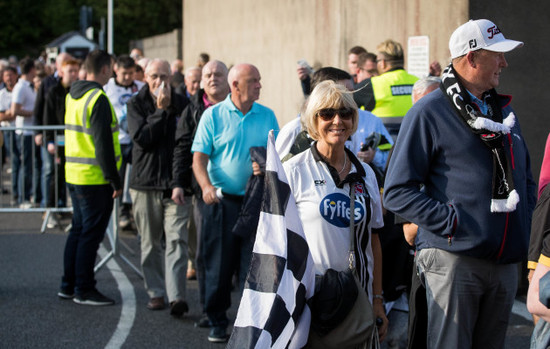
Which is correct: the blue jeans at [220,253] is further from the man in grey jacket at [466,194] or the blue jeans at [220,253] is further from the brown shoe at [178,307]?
the man in grey jacket at [466,194]

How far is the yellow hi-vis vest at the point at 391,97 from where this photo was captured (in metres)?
8.20

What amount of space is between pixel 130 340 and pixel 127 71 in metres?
5.05

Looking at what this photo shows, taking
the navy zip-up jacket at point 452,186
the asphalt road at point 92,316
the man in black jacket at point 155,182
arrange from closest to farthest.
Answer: the navy zip-up jacket at point 452,186
the asphalt road at point 92,316
the man in black jacket at point 155,182

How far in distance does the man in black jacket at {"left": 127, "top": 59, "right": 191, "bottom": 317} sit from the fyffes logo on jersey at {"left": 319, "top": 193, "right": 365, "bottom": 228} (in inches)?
143

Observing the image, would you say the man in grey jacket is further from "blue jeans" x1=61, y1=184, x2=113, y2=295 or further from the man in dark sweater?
the man in dark sweater

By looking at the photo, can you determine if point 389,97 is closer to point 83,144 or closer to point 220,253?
point 220,253

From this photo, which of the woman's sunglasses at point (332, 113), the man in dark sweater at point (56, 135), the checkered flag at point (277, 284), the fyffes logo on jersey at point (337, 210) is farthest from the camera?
the man in dark sweater at point (56, 135)

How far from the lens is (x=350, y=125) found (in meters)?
4.64

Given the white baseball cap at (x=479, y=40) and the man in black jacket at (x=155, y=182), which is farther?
the man in black jacket at (x=155, y=182)

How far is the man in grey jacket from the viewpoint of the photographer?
14.0 ft

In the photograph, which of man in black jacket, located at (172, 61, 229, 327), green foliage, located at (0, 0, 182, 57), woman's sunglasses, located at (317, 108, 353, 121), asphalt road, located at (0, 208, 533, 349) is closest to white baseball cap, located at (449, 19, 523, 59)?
woman's sunglasses, located at (317, 108, 353, 121)

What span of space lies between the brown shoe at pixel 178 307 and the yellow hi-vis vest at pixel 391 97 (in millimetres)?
2527

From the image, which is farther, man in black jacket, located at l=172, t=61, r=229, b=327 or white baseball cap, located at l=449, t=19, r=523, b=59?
man in black jacket, located at l=172, t=61, r=229, b=327

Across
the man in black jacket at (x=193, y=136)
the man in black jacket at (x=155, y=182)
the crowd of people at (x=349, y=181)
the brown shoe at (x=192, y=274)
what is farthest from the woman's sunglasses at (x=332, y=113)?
the brown shoe at (x=192, y=274)
